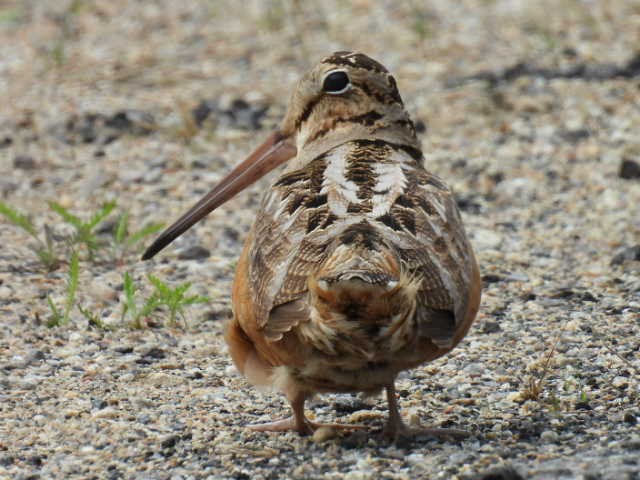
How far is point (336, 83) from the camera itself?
5723 millimetres

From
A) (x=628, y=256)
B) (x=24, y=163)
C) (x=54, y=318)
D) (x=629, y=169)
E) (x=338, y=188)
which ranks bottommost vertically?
(x=338, y=188)

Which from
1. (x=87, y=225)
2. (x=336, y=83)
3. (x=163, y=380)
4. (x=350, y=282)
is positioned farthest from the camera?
(x=87, y=225)

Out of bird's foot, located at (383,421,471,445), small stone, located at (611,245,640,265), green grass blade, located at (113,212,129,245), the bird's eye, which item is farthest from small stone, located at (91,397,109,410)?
small stone, located at (611,245,640,265)

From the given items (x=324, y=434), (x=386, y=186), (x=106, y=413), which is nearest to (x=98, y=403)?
(x=106, y=413)

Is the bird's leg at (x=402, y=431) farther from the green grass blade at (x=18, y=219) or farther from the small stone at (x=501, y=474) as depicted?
the green grass blade at (x=18, y=219)

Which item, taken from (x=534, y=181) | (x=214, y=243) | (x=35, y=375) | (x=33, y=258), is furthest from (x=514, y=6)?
(x=35, y=375)

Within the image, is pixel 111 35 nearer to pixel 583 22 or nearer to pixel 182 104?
pixel 182 104

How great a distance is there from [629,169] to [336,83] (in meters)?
2.97

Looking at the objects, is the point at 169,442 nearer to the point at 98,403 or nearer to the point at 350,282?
the point at 98,403

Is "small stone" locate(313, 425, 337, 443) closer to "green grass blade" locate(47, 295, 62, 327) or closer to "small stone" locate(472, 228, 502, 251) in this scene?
"green grass blade" locate(47, 295, 62, 327)

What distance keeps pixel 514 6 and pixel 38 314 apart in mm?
6623

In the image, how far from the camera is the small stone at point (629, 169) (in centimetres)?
791

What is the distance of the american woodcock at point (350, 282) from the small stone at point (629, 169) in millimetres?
3011

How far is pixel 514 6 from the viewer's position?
11.2m
